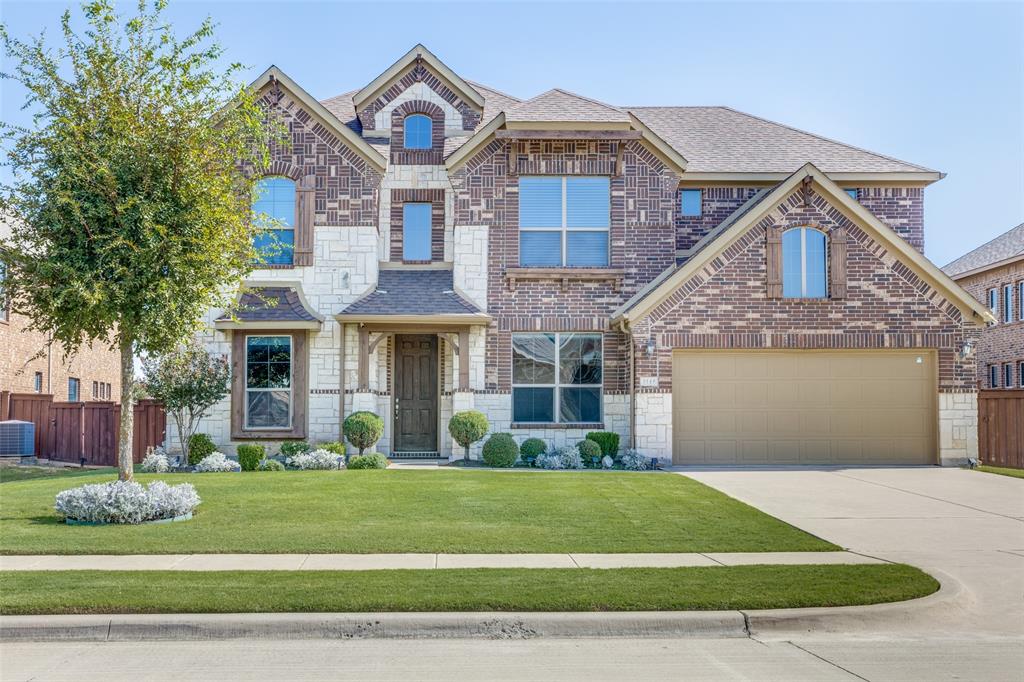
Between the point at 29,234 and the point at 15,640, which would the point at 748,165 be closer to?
the point at 29,234

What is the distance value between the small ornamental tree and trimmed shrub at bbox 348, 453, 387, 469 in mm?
3300

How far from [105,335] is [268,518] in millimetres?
3371

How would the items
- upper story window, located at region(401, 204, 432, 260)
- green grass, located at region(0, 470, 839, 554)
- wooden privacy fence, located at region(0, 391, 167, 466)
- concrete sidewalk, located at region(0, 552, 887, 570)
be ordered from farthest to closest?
upper story window, located at region(401, 204, 432, 260) < wooden privacy fence, located at region(0, 391, 167, 466) < green grass, located at region(0, 470, 839, 554) < concrete sidewalk, located at region(0, 552, 887, 570)

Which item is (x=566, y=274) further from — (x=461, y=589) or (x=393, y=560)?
(x=461, y=589)

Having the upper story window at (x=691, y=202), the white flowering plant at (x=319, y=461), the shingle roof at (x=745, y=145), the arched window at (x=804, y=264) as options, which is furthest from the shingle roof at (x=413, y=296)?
the arched window at (x=804, y=264)

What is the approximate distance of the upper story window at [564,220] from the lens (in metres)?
19.6

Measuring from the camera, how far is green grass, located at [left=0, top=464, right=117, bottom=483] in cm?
1723

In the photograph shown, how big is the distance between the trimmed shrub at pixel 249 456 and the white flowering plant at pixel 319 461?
0.74 metres

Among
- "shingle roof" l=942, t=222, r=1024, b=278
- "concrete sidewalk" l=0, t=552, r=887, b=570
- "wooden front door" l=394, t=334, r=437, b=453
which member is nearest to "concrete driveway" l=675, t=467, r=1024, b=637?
"concrete sidewalk" l=0, t=552, r=887, b=570

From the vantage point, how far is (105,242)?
10398 millimetres

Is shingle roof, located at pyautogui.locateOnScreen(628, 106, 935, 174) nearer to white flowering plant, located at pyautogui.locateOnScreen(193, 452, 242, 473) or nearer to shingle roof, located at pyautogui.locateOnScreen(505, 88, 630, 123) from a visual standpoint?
shingle roof, located at pyautogui.locateOnScreen(505, 88, 630, 123)

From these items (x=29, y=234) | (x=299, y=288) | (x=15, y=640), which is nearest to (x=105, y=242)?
(x=29, y=234)

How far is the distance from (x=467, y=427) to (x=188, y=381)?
5896mm

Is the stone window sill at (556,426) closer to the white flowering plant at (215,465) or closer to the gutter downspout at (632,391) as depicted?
the gutter downspout at (632,391)
